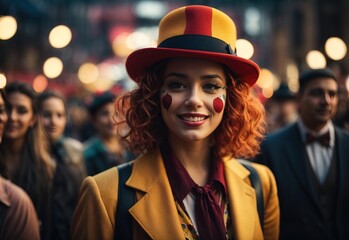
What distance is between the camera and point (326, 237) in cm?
444

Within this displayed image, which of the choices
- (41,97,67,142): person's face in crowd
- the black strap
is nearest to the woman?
(41,97,67,142): person's face in crowd

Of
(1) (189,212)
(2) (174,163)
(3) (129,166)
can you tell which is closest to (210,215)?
(1) (189,212)

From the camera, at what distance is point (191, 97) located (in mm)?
3027

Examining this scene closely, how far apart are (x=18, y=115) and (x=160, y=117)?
7.10ft

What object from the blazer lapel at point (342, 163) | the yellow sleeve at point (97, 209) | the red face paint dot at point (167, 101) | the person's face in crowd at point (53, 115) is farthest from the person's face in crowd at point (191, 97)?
the person's face in crowd at point (53, 115)

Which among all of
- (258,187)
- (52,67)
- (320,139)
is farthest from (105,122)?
(52,67)

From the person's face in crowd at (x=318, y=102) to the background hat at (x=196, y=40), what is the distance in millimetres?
2068

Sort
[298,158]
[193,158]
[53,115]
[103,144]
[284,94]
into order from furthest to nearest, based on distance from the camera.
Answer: [284,94], [103,144], [53,115], [298,158], [193,158]

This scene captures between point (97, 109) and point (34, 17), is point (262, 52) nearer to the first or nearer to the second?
point (34, 17)

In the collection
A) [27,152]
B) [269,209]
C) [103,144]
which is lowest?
[269,209]

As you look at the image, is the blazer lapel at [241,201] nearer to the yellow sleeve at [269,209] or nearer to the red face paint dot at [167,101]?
the yellow sleeve at [269,209]

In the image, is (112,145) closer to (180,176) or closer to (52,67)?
(180,176)

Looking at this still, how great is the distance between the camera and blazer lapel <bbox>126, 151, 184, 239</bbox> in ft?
9.57

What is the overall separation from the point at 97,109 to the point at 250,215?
15.2 ft
